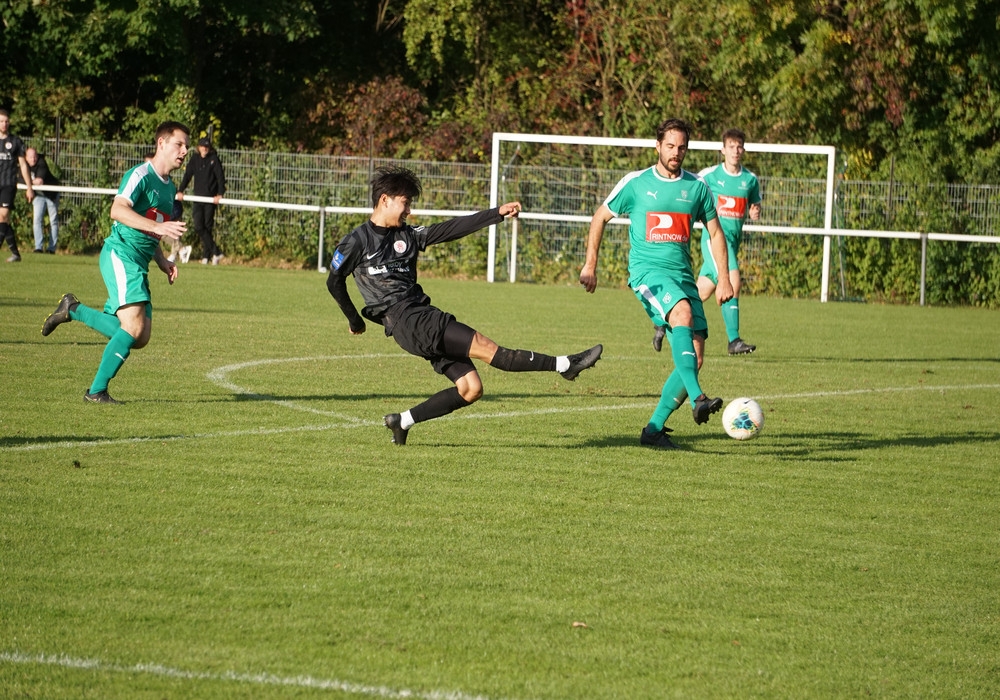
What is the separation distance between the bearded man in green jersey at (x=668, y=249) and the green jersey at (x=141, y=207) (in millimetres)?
3050

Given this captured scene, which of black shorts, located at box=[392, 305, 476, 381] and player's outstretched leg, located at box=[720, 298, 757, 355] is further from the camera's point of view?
player's outstretched leg, located at box=[720, 298, 757, 355]

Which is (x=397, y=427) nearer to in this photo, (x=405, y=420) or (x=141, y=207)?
(x=405, y=420)

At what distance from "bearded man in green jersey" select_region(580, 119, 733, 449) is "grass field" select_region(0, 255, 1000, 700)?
0.54 metres

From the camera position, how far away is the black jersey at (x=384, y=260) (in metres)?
7.11

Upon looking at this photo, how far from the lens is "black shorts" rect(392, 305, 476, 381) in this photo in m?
7.12

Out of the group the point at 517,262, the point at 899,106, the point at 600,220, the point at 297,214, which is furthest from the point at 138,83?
the point at 600,220

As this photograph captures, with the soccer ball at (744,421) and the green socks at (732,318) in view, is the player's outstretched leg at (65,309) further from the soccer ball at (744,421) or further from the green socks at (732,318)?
the green socks at (732,318)

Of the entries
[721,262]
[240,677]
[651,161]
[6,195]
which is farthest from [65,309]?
[651,161]

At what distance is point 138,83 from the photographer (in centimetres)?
3028

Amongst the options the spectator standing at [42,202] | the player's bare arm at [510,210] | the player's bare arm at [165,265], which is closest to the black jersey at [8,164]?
the spectator standing at [42,202]

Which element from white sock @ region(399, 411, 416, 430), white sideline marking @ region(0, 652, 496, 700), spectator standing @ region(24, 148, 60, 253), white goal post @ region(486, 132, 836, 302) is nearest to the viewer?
white sideline marking @ region(0, 652, 496, 700)

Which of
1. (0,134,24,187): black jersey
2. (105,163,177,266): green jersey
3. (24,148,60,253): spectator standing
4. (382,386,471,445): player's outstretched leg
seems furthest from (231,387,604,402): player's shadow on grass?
(24,148,60,253): spectator standing

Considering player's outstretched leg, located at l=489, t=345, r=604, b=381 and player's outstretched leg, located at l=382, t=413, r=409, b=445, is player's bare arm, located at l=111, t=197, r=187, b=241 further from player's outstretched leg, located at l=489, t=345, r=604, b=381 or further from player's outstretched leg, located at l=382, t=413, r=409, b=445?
player's outstretched leg, located at l=489, t=345, r=604, b=381

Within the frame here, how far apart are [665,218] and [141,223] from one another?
3367 mm
